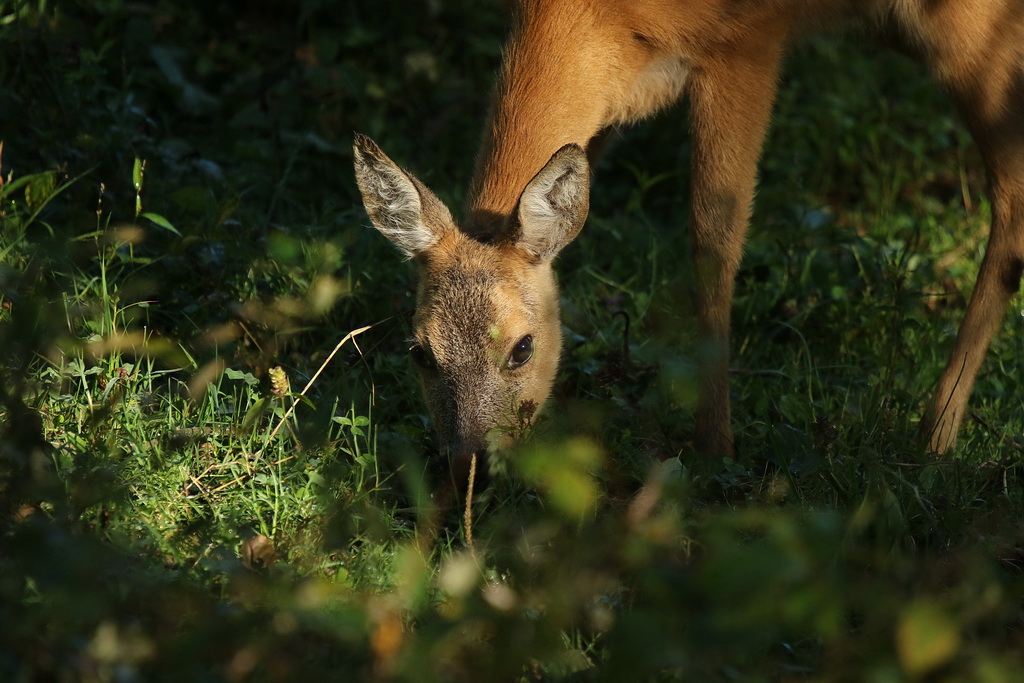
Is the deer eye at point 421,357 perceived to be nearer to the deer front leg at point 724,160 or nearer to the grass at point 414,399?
the grass at point 414,399

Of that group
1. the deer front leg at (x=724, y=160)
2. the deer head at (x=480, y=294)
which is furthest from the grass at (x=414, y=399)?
the deer front leg at (x=724, y=160)

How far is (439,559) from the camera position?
3359 mm

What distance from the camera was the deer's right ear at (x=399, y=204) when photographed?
3.99m

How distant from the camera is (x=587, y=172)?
387 centimetres

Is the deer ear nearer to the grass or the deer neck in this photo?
the deer neck

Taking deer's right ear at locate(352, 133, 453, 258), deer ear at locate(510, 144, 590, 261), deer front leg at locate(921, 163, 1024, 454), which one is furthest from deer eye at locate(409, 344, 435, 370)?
deer front leg at locate(921, 163, 1024, 454)

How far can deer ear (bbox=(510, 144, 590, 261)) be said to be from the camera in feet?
12.5

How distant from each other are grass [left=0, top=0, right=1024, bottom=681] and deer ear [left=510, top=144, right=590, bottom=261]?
51 cm

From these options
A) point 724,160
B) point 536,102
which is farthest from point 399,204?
point 724,160

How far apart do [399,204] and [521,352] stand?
2.35 ft

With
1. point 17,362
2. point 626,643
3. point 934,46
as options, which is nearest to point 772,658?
point 626,643

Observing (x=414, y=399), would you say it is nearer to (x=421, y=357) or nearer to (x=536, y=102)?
(x=421, y=357)

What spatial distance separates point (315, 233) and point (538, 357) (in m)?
1.90

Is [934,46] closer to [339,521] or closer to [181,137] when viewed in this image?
[339,521]
